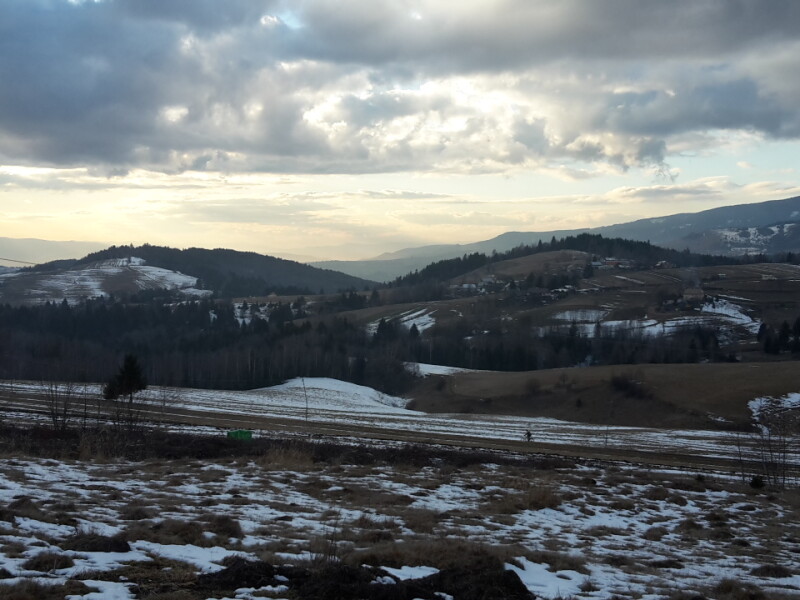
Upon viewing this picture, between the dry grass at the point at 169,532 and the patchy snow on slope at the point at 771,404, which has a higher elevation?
the dry grass at the point at 169,532

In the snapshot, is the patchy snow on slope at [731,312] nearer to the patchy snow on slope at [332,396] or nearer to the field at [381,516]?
the patchy snow on slope at [332,396]

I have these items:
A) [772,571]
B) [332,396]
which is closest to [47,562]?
[772,571]

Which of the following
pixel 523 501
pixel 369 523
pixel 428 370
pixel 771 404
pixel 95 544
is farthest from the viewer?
pixel 428 370

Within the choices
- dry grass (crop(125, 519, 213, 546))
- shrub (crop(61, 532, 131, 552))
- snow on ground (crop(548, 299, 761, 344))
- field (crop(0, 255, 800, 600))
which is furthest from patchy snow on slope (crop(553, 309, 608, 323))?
shrub (crop(61, 532, 131, 552))

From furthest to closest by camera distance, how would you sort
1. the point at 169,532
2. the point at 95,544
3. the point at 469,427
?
the point at 469,427 → the point at 169,532 → the point at 95,544

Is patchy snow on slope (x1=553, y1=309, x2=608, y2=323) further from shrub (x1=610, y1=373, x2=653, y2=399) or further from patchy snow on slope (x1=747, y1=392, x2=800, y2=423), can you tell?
patchy snow on slope (x1=747, y1=392, x2=800, y2=423)

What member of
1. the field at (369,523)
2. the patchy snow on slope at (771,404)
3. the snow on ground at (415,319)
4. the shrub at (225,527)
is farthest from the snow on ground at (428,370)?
the shrub at (225,527)

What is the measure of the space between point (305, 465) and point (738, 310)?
5998 inches

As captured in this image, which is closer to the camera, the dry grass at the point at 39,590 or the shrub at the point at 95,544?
the dry grass at the point at 39,590

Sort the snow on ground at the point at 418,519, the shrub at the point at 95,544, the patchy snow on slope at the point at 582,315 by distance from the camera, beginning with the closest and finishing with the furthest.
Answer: the shrub at the point at 95,544 < the snow on ground at the point at 418,519 < the patchy snow on slope at the point at 582,315

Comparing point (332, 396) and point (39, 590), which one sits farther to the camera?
point (332, 396)

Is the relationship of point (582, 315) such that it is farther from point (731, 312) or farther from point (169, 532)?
point (169, 532)

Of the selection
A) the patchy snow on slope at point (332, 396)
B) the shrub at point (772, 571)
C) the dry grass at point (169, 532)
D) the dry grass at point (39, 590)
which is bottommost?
the patchy snow on slope at point (332, 396)

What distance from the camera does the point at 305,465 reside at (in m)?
25.0
